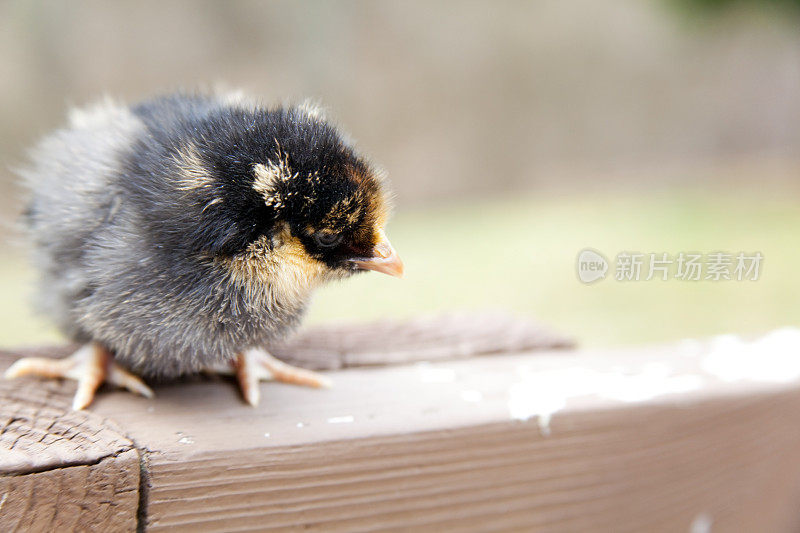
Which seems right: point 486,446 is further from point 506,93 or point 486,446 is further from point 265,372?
point 506,93

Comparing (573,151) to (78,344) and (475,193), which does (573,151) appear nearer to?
(475,193)

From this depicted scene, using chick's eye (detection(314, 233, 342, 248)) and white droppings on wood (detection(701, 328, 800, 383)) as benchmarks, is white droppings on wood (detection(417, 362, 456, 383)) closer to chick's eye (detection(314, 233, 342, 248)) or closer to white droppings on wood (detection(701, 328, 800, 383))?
chick's eye (detection(314, 233, 342, 248))

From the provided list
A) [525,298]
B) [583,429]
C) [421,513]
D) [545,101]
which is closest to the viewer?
[421,513]

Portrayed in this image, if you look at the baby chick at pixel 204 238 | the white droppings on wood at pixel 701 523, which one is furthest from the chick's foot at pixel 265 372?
the white droppings on wood at pixel 701 523

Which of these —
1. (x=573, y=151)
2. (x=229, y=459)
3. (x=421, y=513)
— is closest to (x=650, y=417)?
(x=421, y=513)

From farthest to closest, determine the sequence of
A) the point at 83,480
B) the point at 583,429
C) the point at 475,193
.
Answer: the point at 475,193, the point at 583,429, the point at 83,480

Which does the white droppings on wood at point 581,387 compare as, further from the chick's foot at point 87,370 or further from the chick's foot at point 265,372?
the chick's foot at point 87,370

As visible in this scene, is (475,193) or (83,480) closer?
(83,480)
